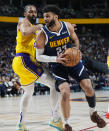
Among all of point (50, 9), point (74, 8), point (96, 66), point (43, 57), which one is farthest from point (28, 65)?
point (74, 8)

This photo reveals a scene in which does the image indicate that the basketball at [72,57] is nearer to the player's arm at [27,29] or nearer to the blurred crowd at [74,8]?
the player's arm at [27,29]

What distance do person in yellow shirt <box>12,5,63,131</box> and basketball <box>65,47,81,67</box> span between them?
28.7 inches

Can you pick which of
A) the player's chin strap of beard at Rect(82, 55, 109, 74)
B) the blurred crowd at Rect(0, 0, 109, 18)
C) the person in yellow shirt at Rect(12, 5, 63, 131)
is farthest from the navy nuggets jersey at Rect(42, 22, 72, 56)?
the blurred crowd at Rect(0, 0, 109, 18)

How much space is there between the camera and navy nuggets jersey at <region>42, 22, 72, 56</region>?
4051mm

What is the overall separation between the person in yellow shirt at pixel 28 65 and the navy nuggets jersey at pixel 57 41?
1.40 ft

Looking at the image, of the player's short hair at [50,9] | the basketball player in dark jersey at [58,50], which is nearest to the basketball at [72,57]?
the basketball player in dark jersey at [58,50]

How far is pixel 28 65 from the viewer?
4527 millimetres

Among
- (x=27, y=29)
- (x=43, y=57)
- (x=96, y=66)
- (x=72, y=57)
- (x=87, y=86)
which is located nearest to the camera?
(x=72, y=57)

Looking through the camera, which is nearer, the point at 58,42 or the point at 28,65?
the point at 58,42

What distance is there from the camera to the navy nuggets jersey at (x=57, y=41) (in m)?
4.05

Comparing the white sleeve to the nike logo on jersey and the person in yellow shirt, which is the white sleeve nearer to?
the nike logo on jersey

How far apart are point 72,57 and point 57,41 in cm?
35

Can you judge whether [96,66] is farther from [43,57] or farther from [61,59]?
[61,59]

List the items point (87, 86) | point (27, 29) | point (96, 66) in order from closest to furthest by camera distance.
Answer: point (87, 86), point (27, 29), point (96, 66)
